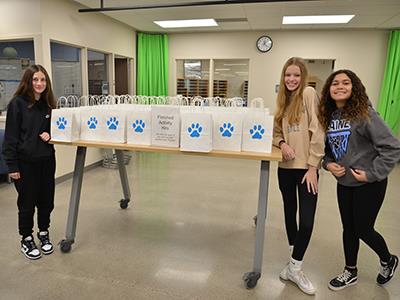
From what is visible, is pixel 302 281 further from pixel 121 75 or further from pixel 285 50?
pixel 121 75

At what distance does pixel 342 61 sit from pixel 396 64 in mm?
955

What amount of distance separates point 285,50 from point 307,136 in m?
5.01

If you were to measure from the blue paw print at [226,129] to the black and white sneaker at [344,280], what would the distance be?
4.08 ft

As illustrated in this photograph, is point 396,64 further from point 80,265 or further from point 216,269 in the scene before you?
point 80,265

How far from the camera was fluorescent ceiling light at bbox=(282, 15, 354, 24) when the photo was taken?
16.6ft

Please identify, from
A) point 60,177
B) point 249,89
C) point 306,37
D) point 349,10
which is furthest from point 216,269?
point 306,37

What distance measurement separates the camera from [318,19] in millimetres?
5254

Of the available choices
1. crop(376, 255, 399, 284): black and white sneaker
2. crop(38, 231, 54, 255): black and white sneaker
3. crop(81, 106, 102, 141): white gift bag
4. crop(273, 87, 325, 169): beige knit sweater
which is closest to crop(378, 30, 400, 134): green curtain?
crop(376, 255, 399, 284): black and white sneaker

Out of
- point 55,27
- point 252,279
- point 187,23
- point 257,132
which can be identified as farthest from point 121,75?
point 252,279

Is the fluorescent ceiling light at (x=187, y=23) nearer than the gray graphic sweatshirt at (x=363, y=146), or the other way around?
the gray graphic sweatshirt at (x=363, y=146)

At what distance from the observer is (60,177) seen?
4.30m

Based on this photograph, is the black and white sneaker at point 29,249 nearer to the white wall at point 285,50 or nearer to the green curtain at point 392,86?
the white wall at point 285,50

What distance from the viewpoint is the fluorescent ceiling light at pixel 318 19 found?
5.06m

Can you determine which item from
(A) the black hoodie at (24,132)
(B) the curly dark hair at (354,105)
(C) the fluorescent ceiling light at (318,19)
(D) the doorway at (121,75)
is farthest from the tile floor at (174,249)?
(D) the doorway at (121,75)
